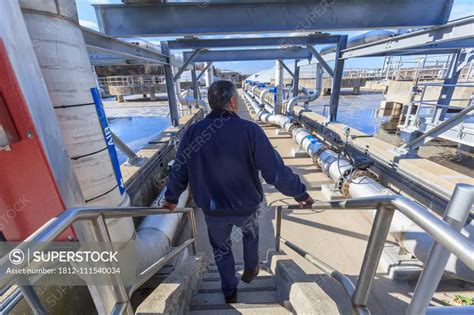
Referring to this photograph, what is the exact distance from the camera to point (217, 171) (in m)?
1.62

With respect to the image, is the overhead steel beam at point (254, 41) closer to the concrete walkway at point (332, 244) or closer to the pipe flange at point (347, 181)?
the pipe flange at point (347, 181)

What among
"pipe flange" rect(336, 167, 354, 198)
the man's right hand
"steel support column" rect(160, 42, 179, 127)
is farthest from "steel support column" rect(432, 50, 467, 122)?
"steel support column" rect(160, 42, 179, 127)

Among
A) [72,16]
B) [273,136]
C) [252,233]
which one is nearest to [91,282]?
[252,233]

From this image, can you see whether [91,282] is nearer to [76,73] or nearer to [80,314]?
[76,73]

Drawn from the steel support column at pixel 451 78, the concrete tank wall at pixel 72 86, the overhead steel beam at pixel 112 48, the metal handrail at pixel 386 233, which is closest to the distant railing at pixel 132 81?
the overhead steel beam at pixel 112 48

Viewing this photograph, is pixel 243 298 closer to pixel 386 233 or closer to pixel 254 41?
pixel 386 233

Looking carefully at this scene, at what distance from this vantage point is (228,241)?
193 centimetres

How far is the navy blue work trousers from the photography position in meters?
1.80

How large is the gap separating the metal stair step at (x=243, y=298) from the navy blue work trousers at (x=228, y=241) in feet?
0.41

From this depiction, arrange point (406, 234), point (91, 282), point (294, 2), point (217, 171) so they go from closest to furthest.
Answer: point (91, 282) < point (217, 171) < point (406, 234) < point (294, 2)

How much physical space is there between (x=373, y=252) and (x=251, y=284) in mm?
1631

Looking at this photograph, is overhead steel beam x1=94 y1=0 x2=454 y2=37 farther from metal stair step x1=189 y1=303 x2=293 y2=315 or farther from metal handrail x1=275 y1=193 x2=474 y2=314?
metal stair step x1=189 y1=303 x2=293 y2=315

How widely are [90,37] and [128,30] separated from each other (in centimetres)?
57

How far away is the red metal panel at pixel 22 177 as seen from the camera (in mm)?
1002
